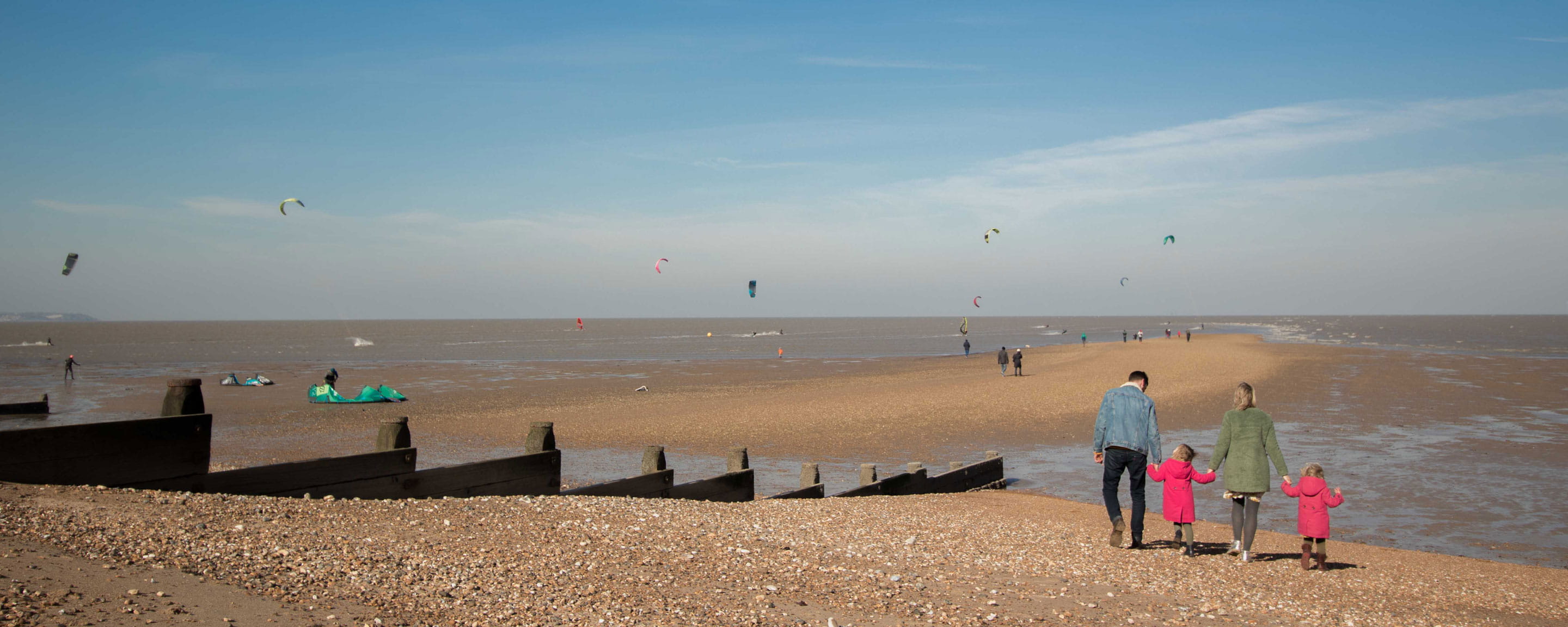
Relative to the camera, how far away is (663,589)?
5.78 metres

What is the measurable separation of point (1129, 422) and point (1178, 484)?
2.30ft

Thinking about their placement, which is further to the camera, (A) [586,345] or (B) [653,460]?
(A) [586,345]

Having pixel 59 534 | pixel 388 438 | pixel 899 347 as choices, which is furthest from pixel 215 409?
pixel 899 347

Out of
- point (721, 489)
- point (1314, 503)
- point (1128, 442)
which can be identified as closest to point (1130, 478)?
point (1128, 442)

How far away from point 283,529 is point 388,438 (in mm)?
1897

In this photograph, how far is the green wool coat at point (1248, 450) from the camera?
25.5 feet

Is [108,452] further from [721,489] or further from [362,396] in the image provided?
[362,396]

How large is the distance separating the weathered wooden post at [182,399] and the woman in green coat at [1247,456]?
26.6ft

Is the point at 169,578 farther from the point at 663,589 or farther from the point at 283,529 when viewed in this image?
the point at 663,589

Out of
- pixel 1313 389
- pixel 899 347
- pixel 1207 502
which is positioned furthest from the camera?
pixel 899 347

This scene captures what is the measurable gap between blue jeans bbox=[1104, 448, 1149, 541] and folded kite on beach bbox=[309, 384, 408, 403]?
88.5ft

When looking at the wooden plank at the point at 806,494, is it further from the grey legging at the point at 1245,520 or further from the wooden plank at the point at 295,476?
the grey legging at the point at 1245,520

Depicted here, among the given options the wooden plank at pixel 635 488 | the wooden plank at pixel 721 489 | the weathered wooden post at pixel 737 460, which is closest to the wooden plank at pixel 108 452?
the wooden plank at pixel 635 488

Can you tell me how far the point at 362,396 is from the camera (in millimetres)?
30844
